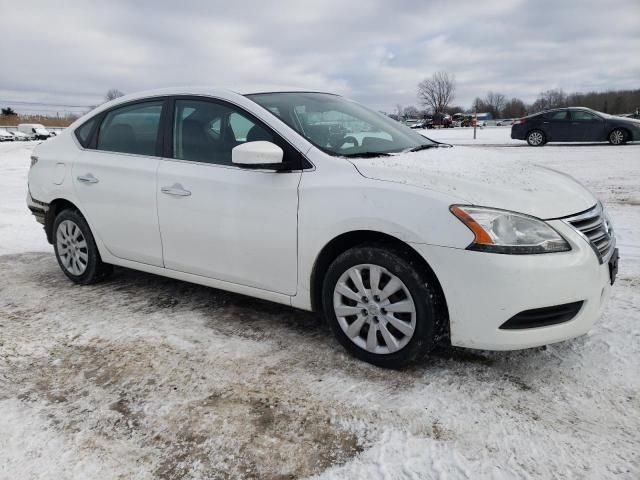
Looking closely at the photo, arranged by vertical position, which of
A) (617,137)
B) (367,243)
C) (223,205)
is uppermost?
(223,205)

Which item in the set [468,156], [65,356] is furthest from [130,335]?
[468,156]

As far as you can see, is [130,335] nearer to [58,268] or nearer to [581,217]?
[58,268]

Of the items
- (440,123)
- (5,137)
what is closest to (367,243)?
(5,137)

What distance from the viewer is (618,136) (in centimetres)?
1662

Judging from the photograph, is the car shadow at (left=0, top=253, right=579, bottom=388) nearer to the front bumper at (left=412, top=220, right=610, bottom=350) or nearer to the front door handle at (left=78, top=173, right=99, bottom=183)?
the front bumper at (left=412, top=220, right=610, bottom=350)

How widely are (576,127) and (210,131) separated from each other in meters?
16.6

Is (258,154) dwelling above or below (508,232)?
above

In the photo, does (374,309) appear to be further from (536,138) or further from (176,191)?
(536,138)

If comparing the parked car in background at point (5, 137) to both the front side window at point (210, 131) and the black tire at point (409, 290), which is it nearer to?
the front side window at point (210, 131)

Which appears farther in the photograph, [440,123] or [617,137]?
[440,123]

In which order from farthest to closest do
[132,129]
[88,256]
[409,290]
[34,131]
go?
[34,131] → [88,256] → [132,129] → [409,290]

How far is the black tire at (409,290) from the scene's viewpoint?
2.71 metres

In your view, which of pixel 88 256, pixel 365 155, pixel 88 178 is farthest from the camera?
pixel 88 256

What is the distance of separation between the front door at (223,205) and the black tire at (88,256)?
94cm
